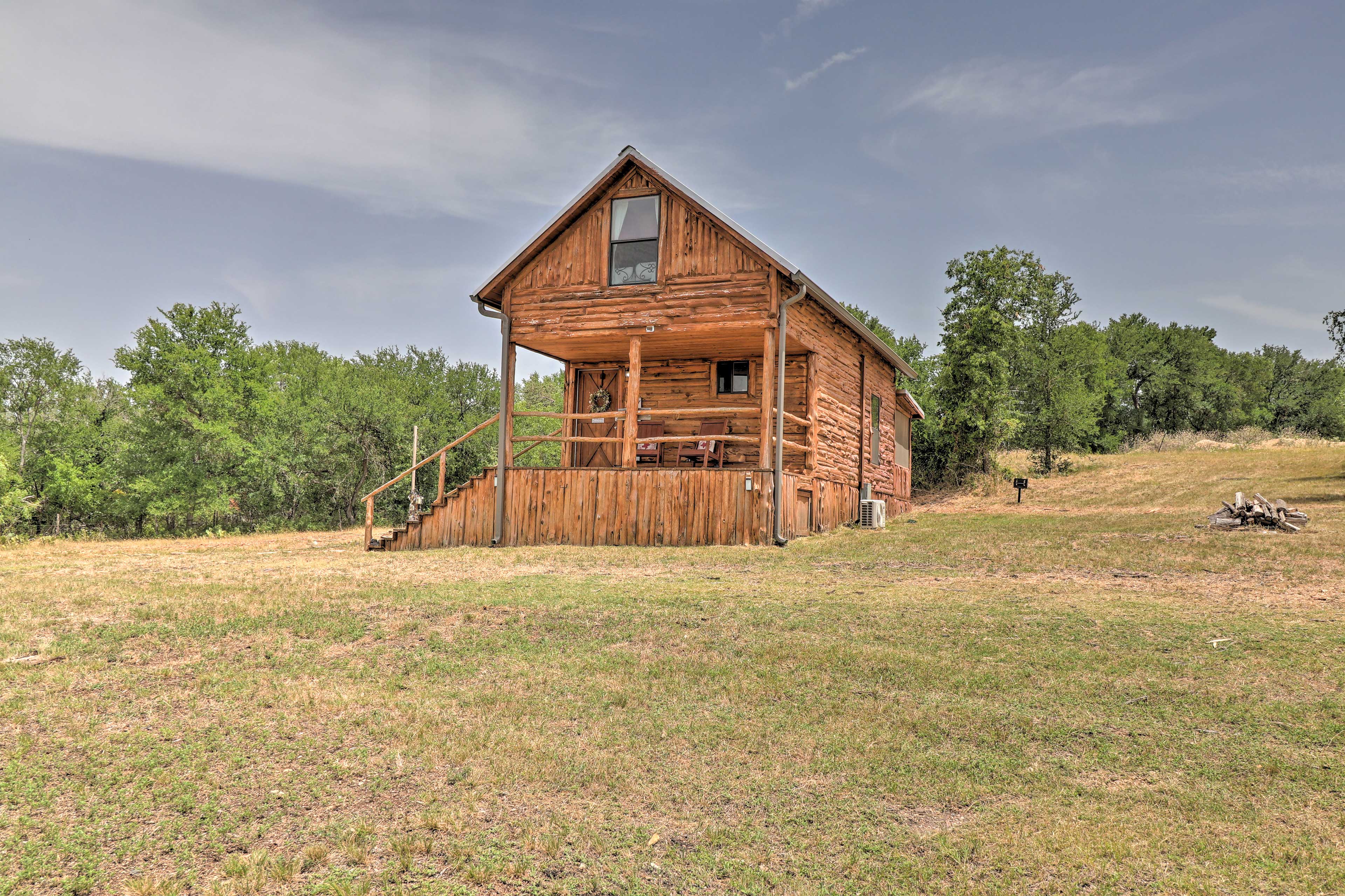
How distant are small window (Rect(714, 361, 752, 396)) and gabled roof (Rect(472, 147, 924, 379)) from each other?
2422 mm

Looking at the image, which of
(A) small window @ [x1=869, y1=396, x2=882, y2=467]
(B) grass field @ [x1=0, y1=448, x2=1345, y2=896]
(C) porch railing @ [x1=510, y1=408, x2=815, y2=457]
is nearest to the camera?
(B) grass field @ [x1=0, y1=448, x2=1345, y2=896]

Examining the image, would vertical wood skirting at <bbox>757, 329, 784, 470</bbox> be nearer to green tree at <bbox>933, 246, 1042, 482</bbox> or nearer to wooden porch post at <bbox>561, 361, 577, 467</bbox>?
wooden porch post at <bbox>561, 361, 577, 467</bbox>

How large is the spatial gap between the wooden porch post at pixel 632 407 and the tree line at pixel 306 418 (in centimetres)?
1468

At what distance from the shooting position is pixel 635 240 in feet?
54.5

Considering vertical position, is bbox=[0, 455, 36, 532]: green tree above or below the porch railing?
below

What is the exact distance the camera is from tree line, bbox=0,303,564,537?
32906 millimetres

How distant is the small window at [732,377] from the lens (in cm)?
1898

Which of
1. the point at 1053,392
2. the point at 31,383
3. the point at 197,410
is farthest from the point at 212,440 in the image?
the point at 1053,392

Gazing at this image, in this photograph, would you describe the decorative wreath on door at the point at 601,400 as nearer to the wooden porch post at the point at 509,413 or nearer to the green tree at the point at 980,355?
the wooden porch post at the point at 509,413

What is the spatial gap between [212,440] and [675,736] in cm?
3340

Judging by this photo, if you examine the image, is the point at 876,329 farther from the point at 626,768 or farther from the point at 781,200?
the point at 626,768

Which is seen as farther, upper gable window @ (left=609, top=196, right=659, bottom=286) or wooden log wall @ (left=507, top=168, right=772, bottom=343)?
upper gable window @ (left=609, top=196, right=659, bottom=286)

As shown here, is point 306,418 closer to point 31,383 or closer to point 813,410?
point 31,383

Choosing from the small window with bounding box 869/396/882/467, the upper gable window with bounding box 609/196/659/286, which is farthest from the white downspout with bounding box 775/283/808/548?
the small window with bounding box 869/396/882/467
